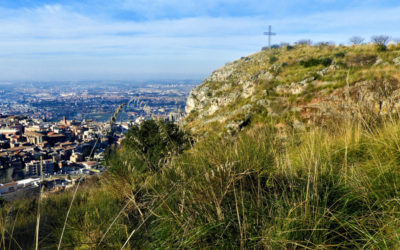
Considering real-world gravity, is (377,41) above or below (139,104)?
above

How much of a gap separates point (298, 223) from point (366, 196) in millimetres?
581

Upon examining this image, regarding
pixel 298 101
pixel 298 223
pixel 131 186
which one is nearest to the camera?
pixel 298 223

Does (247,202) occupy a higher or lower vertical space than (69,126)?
higher

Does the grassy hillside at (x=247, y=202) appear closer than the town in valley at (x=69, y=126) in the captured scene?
Yes

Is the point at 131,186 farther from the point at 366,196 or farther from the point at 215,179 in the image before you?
the point at 366,196

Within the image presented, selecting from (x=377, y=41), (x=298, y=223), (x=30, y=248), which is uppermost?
(x=377, y=41)

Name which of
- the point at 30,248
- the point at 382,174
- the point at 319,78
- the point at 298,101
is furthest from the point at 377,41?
the point at 30,248

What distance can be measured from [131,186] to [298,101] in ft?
36.8

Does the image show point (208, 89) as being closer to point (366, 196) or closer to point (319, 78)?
point (319, 78)

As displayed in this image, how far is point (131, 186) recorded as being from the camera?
2789 mm

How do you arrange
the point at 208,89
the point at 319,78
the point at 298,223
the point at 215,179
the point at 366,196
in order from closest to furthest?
the point at 298,223 < the point at 366,196 < the point at 215,179 < the point at 319,78 < the point at 208,89

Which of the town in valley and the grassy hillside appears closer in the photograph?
the grassy hillside

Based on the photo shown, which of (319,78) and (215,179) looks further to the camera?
(319,78)

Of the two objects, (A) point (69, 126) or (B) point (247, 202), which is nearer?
(B) point (247, 202)
